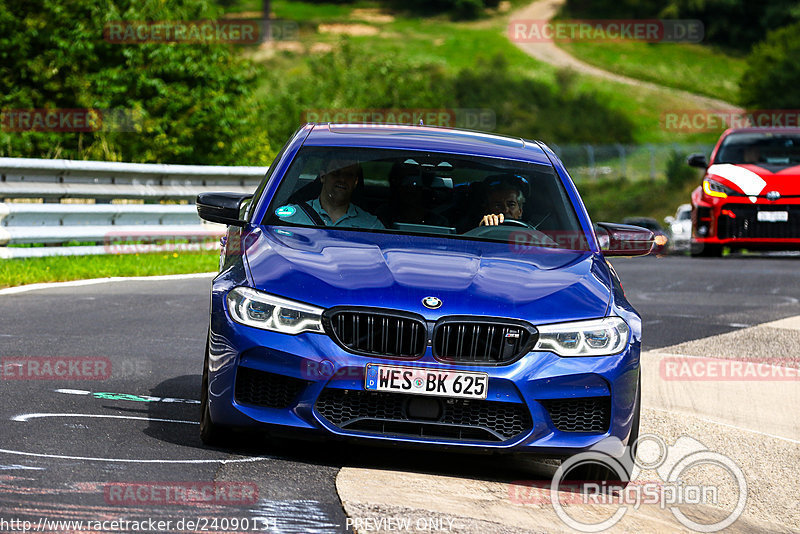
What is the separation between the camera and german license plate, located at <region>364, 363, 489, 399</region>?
18.5 feet

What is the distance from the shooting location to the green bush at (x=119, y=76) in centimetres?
3359

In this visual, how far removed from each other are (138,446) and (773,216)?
14465 millimetres

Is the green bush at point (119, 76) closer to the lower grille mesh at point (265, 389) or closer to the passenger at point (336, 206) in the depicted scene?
the passenger at point (336, 206)

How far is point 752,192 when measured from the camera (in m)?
19.1

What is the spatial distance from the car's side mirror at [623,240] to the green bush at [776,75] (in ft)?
220

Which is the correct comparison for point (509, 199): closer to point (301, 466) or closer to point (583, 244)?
point (583, 244)

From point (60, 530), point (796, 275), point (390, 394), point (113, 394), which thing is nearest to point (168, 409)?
point (113, 394)

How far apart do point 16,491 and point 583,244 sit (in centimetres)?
314

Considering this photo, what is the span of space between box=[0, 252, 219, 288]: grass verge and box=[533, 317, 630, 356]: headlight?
8271mm
